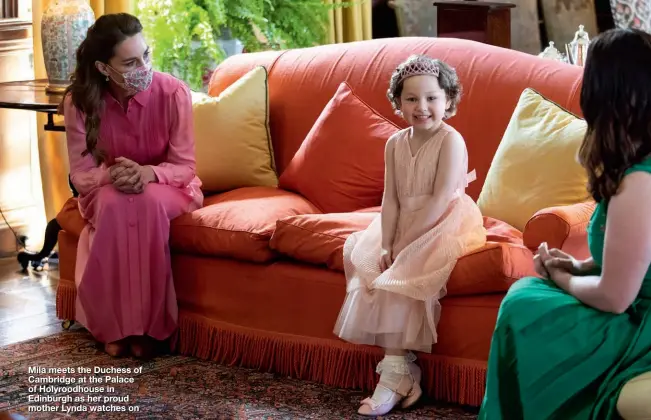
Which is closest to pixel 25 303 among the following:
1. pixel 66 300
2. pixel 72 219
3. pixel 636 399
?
pixel 66 300

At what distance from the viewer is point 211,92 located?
393 centimetres

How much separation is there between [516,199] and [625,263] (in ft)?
3.84

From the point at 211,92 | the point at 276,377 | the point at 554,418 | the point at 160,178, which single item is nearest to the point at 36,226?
the point at 211,92

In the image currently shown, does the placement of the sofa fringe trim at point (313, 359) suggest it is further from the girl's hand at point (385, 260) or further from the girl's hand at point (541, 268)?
the girl's hand at point (541, 268)

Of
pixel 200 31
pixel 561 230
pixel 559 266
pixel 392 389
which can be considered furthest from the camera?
pixel 200 31

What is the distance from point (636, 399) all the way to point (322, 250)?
127cm

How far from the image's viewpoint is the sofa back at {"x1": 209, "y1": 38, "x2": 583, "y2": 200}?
3240mm

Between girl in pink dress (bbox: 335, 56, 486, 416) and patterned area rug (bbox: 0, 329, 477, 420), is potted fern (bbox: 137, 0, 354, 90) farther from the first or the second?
girl in pink dress (bbox: 335, 56, 486, 416)

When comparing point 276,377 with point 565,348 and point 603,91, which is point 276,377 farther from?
point 603,91

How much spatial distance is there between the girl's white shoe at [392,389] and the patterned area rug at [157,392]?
0.03 m

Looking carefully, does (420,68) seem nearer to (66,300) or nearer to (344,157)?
(344,157)

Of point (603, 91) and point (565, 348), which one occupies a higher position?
point (603, 91)

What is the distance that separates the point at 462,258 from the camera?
8.80ft

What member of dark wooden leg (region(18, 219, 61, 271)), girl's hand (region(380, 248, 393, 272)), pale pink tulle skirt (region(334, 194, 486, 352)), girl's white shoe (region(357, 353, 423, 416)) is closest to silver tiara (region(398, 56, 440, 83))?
pale pink tulle skirt (region(334, 194, 486, 352))
